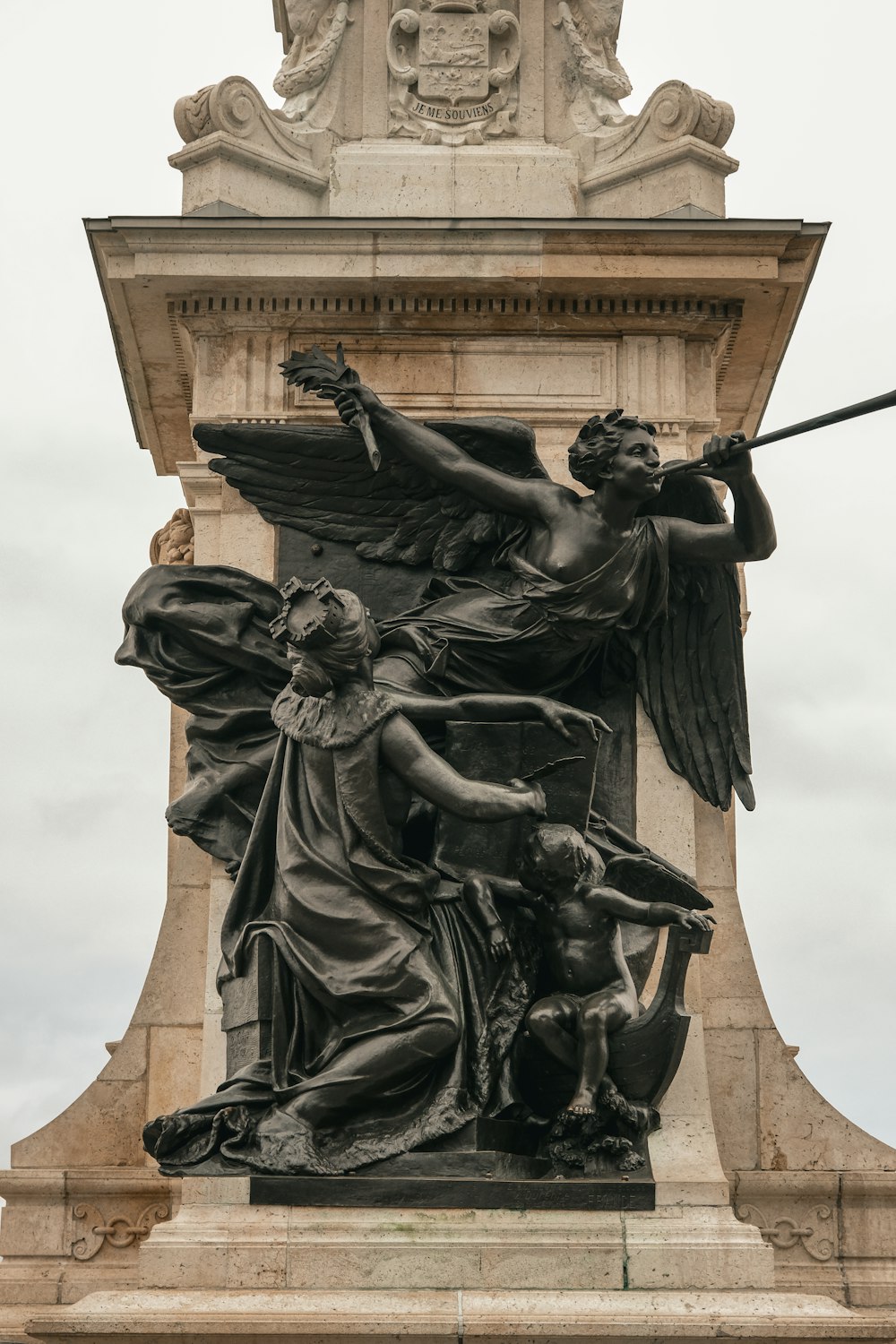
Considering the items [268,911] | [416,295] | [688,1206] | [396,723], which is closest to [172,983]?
[268,911]

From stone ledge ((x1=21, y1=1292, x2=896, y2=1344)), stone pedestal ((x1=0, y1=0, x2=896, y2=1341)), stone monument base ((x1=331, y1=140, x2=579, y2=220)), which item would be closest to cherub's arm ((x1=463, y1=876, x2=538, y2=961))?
stone pedestal ((x1=0, y1=0, x2=896, y2=1341))

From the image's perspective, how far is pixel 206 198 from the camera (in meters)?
13.1

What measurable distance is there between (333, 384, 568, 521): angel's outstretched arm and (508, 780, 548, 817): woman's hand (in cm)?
147

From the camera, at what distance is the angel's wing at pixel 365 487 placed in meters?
12.3

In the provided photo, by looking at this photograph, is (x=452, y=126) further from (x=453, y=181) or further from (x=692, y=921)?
(x=692, y=921)

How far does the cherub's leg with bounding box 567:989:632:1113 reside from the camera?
36.3 feet

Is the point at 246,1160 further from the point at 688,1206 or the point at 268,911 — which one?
the point at 688,1206

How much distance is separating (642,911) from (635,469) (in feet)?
7.15

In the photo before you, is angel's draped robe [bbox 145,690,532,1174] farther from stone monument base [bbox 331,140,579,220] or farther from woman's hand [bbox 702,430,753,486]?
stone monument base [bbox 331,140,579,220]

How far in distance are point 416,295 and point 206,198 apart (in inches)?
51.0

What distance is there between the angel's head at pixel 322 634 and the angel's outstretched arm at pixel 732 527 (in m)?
1.77

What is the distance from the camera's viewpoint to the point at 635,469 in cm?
1181

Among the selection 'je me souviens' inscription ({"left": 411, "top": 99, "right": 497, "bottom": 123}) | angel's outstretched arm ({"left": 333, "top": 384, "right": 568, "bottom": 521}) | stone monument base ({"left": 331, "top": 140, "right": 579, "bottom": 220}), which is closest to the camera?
angel's outstretched arm ({"left": 333, "top": 384, "right": 568, "bottom": 521})

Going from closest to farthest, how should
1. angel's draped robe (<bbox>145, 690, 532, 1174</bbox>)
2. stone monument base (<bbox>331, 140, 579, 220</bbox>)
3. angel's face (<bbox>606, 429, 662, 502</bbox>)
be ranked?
angel's draped robe (<bbox>145, 690, 532, 1174</bbox>) < angel's face (<bbox>606, 429, 662, 502</bbox>) < stone monument base (<bbox>331, 140, 579, 220</bbox>)
